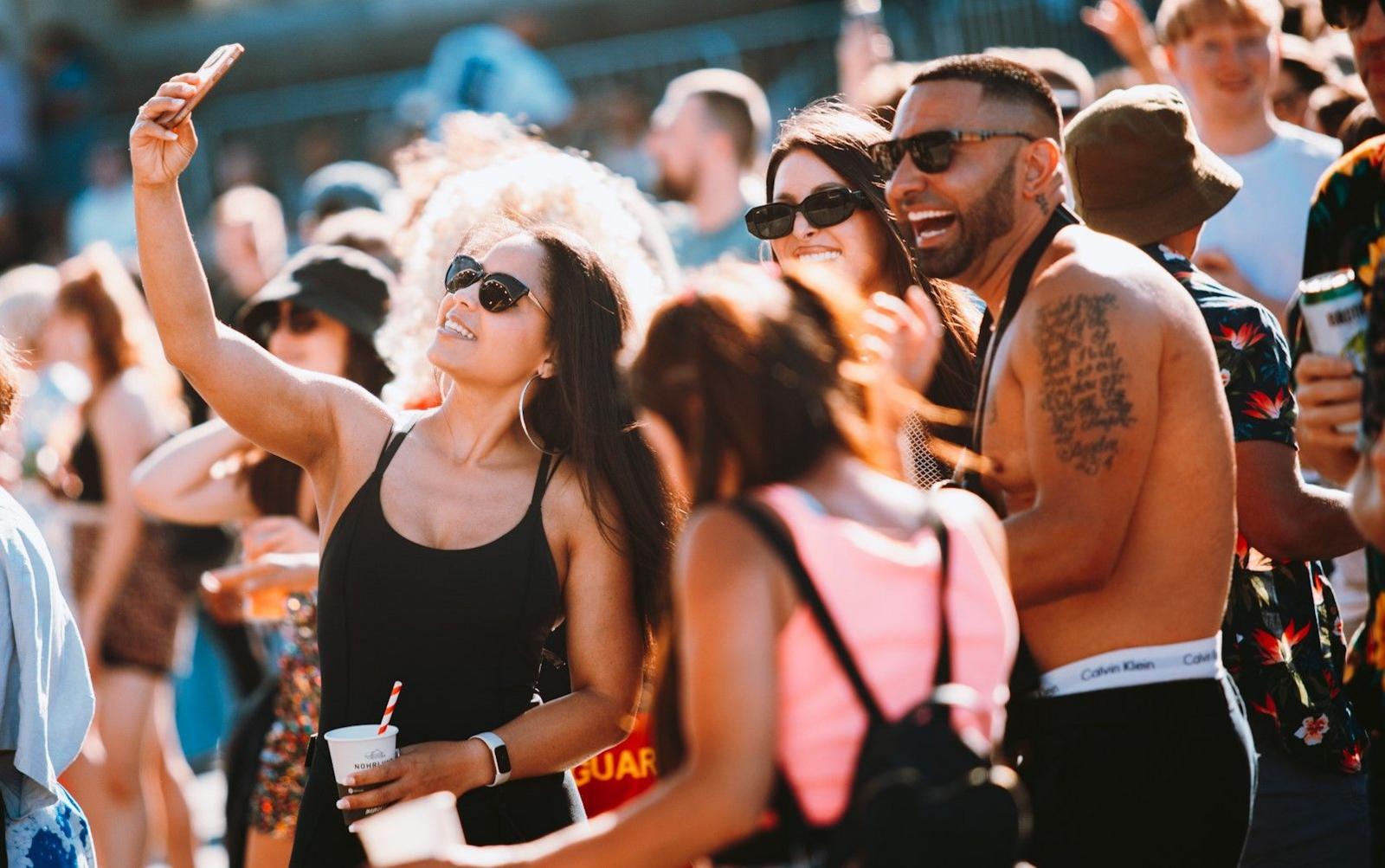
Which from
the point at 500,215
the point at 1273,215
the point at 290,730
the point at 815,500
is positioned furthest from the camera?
the point at 1273,215

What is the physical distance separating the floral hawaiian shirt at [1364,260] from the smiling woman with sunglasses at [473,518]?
138 centimetres

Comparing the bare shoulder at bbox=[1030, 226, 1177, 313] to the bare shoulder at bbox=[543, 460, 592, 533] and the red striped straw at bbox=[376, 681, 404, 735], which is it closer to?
the bare shoulder at bbox=[543, 460, 592, 533]

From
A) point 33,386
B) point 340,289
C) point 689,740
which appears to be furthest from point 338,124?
point 689,740

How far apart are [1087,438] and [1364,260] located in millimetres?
836

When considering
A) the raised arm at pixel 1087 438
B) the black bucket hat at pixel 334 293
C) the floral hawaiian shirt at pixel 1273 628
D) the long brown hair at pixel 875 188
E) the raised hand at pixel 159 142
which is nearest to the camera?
the raised arm at pixel 1087 438

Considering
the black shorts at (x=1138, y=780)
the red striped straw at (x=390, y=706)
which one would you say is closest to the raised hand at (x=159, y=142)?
the red striped straw at (x=390, y=706)

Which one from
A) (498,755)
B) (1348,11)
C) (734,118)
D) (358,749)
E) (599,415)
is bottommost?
(498,755)

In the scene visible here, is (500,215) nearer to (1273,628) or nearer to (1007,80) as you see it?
(1007,80)

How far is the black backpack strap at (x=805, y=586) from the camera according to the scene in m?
2.20

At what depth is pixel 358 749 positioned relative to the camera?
10.3ft

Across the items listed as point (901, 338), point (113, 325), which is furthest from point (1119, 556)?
point (113, 325)

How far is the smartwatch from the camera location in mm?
3361

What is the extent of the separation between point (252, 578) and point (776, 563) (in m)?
3.00

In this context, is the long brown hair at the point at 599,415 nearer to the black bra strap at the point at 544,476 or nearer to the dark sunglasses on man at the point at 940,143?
the black bra strap at the point at 544,476
